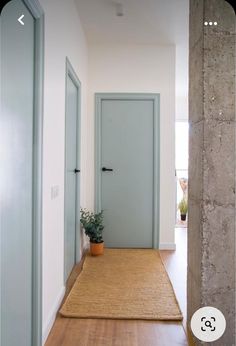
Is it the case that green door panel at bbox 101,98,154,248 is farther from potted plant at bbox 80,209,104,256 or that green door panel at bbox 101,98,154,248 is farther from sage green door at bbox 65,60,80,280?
sage green door at bbox 65,60,80,280

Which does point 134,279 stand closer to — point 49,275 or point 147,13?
point 49,275

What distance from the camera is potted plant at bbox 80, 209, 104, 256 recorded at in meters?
3.23

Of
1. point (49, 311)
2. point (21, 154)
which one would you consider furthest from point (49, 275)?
point (21, 154)

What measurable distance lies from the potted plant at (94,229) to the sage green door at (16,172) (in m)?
1.66

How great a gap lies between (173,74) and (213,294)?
2871 mm

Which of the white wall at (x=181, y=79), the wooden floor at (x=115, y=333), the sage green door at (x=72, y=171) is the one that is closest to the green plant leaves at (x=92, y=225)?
the sage green door at (x=72, y=171)

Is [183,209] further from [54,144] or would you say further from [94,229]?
[54,144]

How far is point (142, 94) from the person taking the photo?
3.59 metres

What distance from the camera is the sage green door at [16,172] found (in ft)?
3.90

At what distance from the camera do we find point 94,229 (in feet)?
10.7

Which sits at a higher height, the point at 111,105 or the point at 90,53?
the point at 90,53

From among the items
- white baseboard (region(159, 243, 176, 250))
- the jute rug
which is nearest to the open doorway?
→ white baseboard (region(159, 243, 176, 250))

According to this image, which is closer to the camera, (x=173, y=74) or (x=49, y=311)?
(x=49, y=311)

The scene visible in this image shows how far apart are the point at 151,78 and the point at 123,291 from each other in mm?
2570
